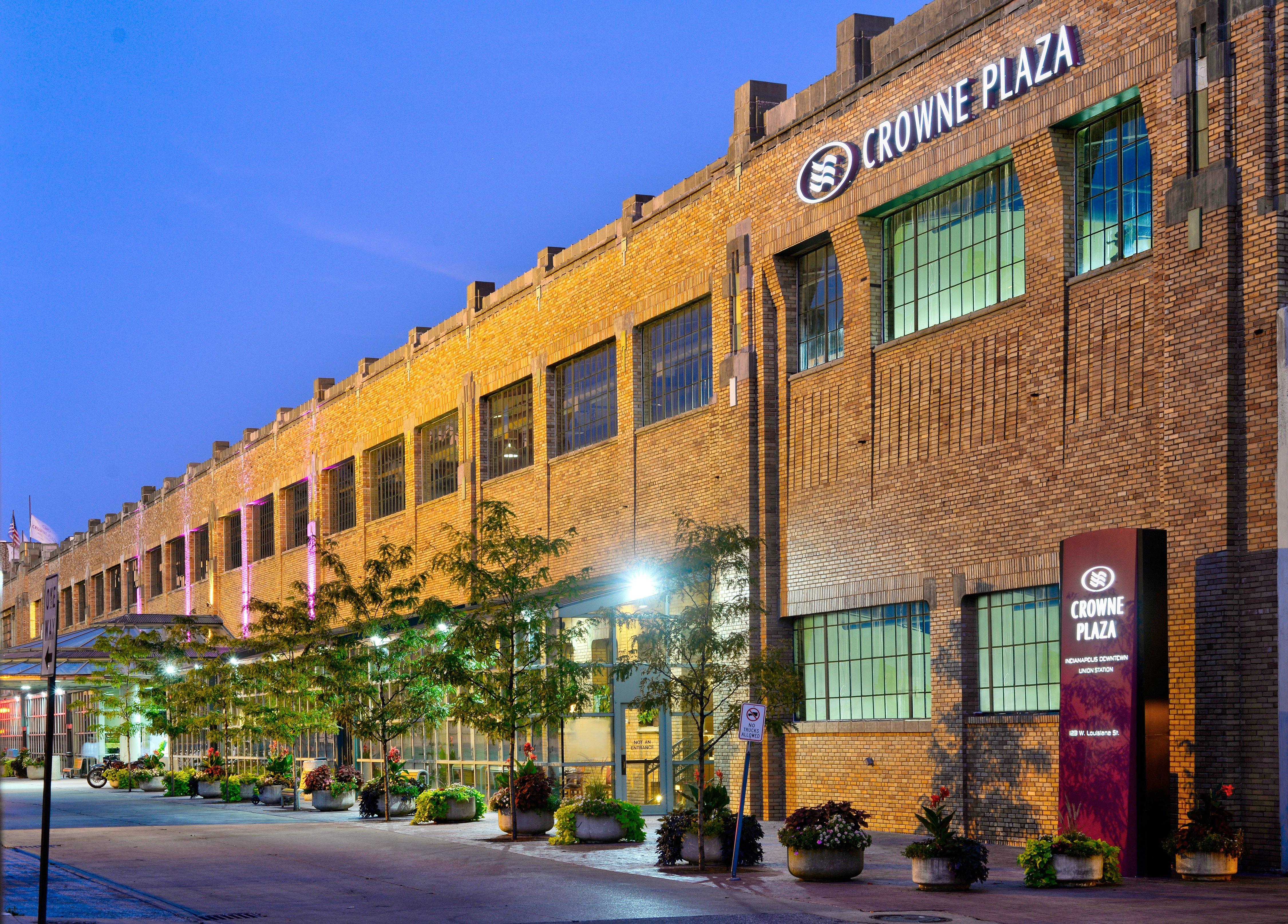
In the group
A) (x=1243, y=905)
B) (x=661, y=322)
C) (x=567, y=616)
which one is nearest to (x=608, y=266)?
(x=661, y=322)

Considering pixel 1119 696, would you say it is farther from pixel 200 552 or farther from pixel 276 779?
pixel 200 552

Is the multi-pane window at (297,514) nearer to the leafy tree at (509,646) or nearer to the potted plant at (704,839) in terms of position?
the leafy tree at (509,646)

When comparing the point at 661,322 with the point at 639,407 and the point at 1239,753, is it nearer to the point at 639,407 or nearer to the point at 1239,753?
the point at 639,407

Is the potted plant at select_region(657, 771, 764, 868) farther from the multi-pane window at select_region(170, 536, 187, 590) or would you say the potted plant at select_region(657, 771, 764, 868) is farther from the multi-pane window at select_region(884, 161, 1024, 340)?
the multi-pane window at select_region(170, 536, 187, 590)

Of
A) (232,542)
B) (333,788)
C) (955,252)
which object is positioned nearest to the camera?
(955,252)

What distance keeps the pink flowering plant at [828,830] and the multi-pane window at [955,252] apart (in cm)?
998

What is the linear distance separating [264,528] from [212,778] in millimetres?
18227

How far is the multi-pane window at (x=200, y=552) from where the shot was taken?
7544 cm

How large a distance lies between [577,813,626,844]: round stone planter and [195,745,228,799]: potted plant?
26066 millimetres

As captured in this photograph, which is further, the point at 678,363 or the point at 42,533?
the point at 42,533

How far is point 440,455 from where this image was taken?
4938 cm

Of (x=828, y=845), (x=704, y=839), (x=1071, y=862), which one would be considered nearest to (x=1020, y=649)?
(x=704, y=839)

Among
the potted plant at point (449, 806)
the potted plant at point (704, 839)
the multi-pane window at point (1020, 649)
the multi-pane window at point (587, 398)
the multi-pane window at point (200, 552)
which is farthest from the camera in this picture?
the multi-pane window at point (200, 552)

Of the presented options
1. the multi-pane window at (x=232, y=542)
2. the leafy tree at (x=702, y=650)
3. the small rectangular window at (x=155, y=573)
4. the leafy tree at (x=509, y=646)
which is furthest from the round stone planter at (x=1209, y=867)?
the small rectangular window at (x=155, y=573)
